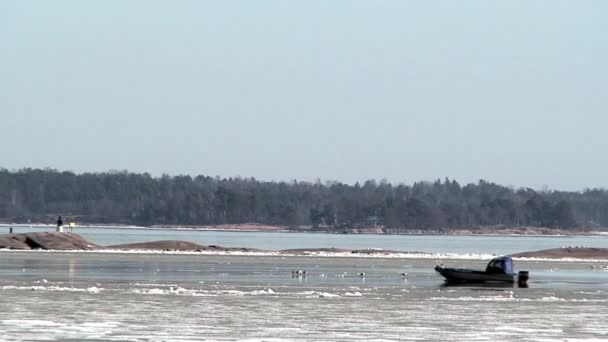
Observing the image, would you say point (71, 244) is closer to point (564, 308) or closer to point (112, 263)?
point (112, 263)

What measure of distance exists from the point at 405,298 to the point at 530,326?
33.2ft

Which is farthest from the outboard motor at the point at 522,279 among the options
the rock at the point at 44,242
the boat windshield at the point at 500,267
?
the rock at the point at 44,242

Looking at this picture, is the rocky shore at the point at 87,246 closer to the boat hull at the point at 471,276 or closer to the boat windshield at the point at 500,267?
the boat hull at the point at 471,276

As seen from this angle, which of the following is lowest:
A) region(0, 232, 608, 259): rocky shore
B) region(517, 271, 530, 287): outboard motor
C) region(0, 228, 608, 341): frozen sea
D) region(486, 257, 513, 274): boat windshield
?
region(0, 228, 608, 341): frozen sea

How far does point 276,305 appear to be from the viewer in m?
41.9

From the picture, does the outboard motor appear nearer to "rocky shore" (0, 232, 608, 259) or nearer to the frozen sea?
the frozen sea

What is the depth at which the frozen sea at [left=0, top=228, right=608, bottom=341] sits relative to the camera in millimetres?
33938

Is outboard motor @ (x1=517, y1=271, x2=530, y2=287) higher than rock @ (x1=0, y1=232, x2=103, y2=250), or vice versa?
rock @ (x1=0, y1=232, x2=103, y2=250)

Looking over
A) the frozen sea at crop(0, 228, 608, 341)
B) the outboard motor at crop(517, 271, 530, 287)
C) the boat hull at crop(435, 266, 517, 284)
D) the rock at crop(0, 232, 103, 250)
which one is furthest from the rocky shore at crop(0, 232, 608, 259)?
the outboard motor at crop(517, 271, 530, 287)

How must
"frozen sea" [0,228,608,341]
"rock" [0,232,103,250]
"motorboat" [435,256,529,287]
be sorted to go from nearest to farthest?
"frozen sea" [0,228,608,341] → "motorboat" [435,256,529,287] → "rock" [0,232,103,250]

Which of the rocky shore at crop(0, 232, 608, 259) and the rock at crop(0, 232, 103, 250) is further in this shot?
the rocky shore at crop(0, 232, 608, 259)

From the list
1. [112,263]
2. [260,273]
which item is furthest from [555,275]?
[112,263]

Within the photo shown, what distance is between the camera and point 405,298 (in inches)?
1845

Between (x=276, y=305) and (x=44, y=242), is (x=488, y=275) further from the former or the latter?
(x=44, y=242)
